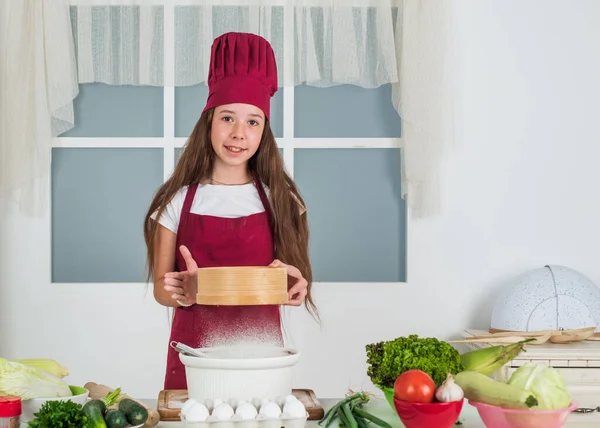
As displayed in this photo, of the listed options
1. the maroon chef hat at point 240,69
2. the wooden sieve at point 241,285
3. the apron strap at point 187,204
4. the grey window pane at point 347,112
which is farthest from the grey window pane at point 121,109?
the wooden sieve at point 241,285

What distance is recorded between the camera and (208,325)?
2.54m

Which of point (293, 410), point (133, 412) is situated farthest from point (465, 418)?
point (133, 412)

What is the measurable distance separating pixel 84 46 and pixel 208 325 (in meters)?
1.80

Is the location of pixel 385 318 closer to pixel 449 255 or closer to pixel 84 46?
pixel 449 255

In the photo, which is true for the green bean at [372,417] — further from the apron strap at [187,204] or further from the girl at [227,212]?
the apron strap at [187,204]

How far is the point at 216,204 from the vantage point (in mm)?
2602

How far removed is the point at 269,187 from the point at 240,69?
1.29ft

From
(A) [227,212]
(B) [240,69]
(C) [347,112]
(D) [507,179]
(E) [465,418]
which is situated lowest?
(E) [465,418]

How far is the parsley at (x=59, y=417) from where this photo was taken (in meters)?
1.50

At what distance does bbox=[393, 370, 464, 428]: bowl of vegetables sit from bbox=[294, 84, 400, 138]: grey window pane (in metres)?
2.48

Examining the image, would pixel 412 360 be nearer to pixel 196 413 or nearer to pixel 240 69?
pixel 196 413

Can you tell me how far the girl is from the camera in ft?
8.04

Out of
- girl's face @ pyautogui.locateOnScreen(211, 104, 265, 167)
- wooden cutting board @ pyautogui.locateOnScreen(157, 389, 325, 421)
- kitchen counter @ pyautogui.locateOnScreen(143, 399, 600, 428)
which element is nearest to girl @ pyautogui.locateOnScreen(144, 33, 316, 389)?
girl's face @ pyautogui.locateOnScreen(211, 104, 265, 167)

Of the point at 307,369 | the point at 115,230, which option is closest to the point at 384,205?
the point at 307,369
